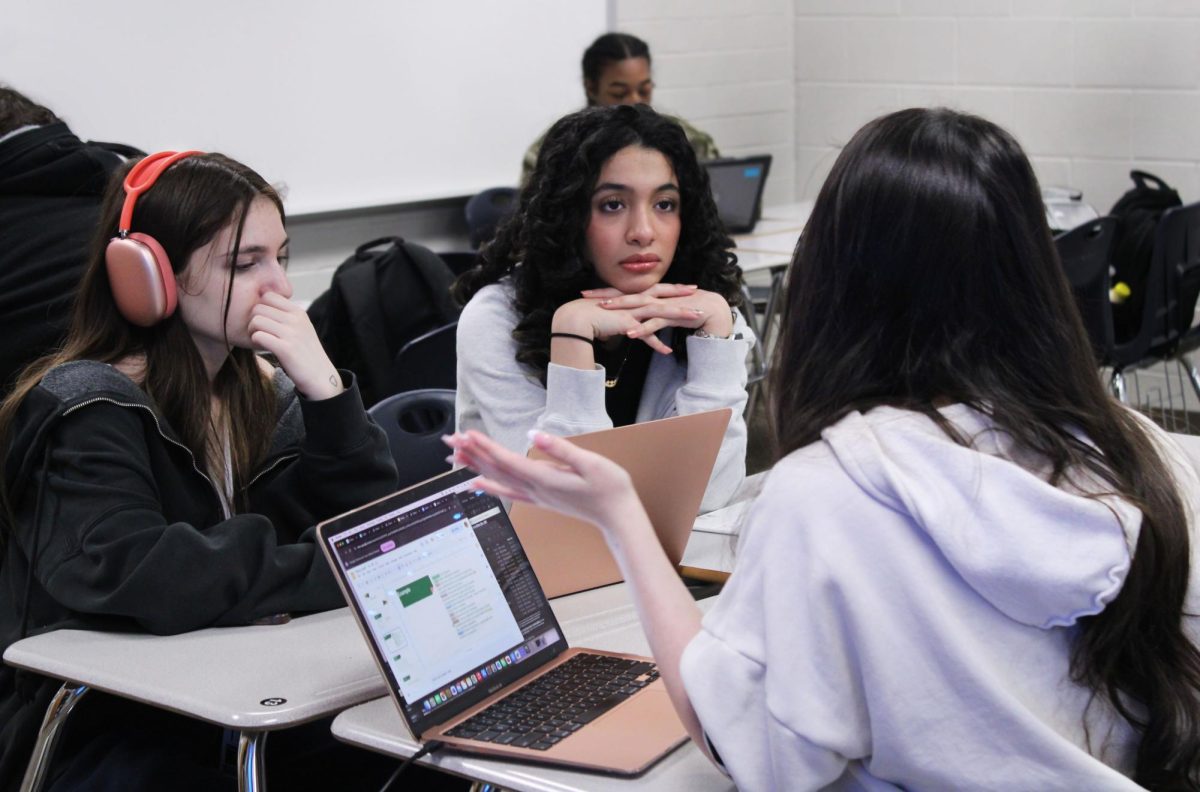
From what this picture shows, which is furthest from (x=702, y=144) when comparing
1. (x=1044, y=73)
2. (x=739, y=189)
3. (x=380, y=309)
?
(x=380, y=309)

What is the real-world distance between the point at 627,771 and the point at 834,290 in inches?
17.9

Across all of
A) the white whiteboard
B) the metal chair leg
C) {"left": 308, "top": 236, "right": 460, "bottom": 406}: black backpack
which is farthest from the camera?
the metal chair leg

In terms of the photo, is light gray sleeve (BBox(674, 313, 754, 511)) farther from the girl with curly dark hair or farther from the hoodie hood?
the hoodie hood

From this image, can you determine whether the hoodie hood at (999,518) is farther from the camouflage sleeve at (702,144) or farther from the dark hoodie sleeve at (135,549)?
the camouflage sleeve at (702,144)

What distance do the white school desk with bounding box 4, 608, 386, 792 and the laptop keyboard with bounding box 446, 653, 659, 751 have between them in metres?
0.16

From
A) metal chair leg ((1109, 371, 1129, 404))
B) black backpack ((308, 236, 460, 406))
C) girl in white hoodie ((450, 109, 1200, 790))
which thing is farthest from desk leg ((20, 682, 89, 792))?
metal chair leg ((1109, 371, 1129, 404))

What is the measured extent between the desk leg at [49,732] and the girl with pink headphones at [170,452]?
0.03 m

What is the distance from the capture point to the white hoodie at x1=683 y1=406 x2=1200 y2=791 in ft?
3.47

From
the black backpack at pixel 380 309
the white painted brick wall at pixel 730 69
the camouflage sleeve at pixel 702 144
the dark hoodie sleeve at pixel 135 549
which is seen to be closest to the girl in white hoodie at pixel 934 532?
the dark hoodie sleeve at pixel 135 549

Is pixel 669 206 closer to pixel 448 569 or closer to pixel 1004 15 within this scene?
pixel 448 569

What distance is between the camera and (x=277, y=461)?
1.86m

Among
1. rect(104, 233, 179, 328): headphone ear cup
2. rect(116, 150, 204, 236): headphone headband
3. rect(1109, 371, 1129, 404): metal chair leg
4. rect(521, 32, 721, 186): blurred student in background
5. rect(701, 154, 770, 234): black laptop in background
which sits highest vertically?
rect(116, 150, 204, 236): headphone headband

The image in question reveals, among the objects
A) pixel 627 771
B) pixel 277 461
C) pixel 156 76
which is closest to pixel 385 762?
pixel 277 461

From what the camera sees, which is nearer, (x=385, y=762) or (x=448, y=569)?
(x=448, y=569)
